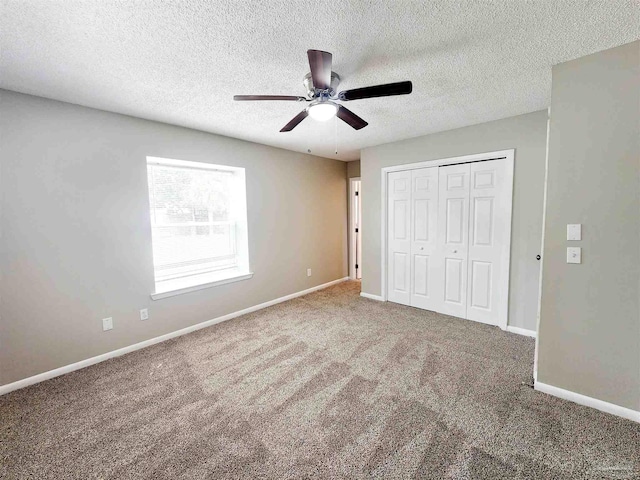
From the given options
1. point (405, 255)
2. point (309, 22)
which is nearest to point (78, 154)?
point (309, 22)

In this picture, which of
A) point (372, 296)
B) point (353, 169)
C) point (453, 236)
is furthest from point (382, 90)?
point (353, 169)

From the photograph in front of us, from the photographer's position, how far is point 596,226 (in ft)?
6.01

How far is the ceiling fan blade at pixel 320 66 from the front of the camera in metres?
1.36

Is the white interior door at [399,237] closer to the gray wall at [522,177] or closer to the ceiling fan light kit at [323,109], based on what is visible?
the gray wall at [522,177]

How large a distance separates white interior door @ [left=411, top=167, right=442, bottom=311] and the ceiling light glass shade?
222 cm

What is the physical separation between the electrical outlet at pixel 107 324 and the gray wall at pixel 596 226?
384 centimetres

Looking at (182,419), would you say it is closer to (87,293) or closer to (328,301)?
(87,293)

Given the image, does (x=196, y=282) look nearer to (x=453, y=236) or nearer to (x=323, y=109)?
(x=323, y=109)

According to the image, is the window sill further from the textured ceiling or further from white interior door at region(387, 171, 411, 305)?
white interior door at region(387, 171, 411, 305)

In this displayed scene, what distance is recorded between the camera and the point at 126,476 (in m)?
1.44

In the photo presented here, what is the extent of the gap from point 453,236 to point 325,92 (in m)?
2.59

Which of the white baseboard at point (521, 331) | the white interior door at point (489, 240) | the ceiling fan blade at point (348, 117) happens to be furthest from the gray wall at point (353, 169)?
the white baseboard at point (521, 331)

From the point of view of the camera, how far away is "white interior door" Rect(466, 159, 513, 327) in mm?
3121

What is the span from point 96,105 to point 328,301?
11.7 ft
